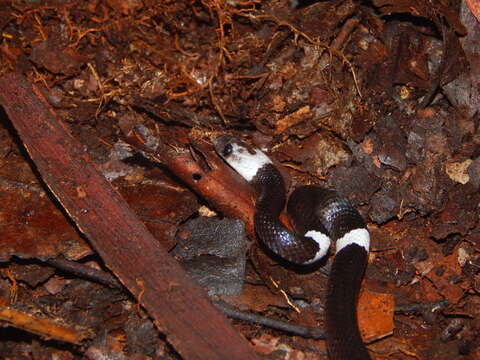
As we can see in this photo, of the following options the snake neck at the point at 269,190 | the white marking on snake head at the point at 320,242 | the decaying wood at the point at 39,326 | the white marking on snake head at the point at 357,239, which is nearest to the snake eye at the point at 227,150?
the snake neck at the point at 269,190

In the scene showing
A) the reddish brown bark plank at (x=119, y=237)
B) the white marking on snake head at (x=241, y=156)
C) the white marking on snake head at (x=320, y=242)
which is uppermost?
the reddish brown bark plank at (x=119, y=237)

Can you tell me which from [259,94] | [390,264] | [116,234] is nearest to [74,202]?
[116,234]

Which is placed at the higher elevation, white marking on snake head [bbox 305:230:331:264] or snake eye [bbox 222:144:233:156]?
snake eye [bbox 222:144:233:156]

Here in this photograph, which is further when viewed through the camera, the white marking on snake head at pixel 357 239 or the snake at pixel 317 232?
the white marking on snake head at pixel 357 239

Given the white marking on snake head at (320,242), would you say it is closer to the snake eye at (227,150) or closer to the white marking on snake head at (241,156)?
the white marking on snake head at (241,156)

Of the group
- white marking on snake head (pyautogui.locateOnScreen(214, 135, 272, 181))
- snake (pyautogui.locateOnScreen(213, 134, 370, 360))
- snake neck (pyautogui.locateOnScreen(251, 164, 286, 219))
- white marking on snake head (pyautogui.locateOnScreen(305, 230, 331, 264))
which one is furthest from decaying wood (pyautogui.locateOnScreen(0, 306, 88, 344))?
white marking on snake head (pyautogui.locateOnScreen(214, 135, 272, 181))

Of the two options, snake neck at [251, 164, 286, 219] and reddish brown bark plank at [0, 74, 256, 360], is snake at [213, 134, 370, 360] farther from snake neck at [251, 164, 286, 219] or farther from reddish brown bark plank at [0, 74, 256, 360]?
reddish brown bark plank at [0, 74, 256, 360]
